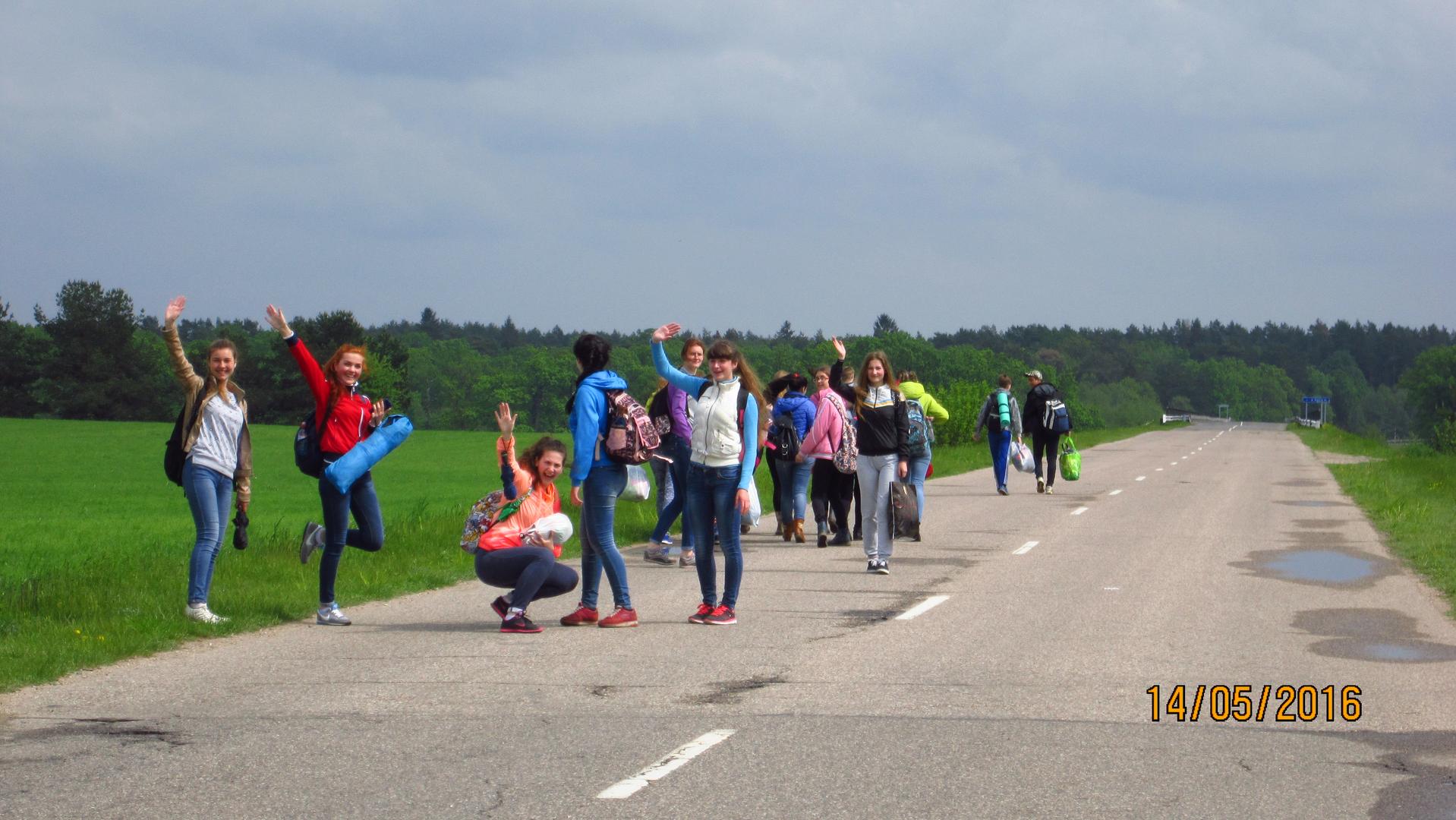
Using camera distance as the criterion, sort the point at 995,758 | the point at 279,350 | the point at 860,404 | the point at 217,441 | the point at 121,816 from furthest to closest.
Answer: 1. the point at 279,350
2. the point at 860,404
3. the point at 217,441
4. the point at 995,758
5. the point at 121,816

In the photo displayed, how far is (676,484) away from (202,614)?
5101 millimetres

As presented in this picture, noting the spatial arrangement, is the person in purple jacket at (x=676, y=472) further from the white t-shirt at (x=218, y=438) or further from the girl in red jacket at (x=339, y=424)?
the white t-shirt at (x=218, y=438)

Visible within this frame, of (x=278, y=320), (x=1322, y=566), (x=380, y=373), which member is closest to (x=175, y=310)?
(x=278, y=320)

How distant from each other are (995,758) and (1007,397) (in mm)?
18061

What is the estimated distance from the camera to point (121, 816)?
5.14m

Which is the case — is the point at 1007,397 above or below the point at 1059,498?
above

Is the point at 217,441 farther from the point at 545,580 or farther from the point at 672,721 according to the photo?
the point at 672,721

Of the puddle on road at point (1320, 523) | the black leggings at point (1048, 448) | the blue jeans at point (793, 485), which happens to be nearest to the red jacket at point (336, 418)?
the blue jeans at point (793, 485)

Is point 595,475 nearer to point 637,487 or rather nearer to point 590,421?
point 590,421

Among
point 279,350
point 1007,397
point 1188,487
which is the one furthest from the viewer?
point 279,350

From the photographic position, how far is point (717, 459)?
967cm

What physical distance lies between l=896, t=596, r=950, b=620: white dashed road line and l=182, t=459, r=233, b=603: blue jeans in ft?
15.1

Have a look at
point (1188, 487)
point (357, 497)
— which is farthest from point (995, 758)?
point (1188, 487)

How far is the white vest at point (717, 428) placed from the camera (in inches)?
380
